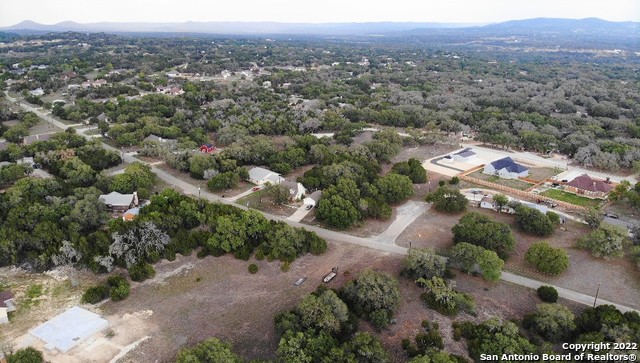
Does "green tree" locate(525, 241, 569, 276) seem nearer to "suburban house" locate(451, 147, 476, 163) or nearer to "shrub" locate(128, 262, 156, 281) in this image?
"suburban house" locate(451, 147, 476, 163)

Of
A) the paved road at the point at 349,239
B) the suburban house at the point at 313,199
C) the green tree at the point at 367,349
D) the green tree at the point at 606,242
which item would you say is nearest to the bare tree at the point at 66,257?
the paved road at the point at 349,239

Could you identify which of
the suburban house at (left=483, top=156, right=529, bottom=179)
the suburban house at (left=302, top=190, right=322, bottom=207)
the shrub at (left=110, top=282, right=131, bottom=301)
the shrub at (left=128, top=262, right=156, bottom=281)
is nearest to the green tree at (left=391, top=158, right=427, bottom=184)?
the suburban house at (left=483, top=156, right=529, bottom=179)

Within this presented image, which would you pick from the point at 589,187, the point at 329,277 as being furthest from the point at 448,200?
the point at 589,187

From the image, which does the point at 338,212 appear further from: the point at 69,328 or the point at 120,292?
the point at 69,328

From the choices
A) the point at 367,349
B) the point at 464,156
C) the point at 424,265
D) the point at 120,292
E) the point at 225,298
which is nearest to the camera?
the point at 367,349

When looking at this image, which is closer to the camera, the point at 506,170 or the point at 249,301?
the point at 249,301

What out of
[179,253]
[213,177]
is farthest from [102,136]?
[179,253]
